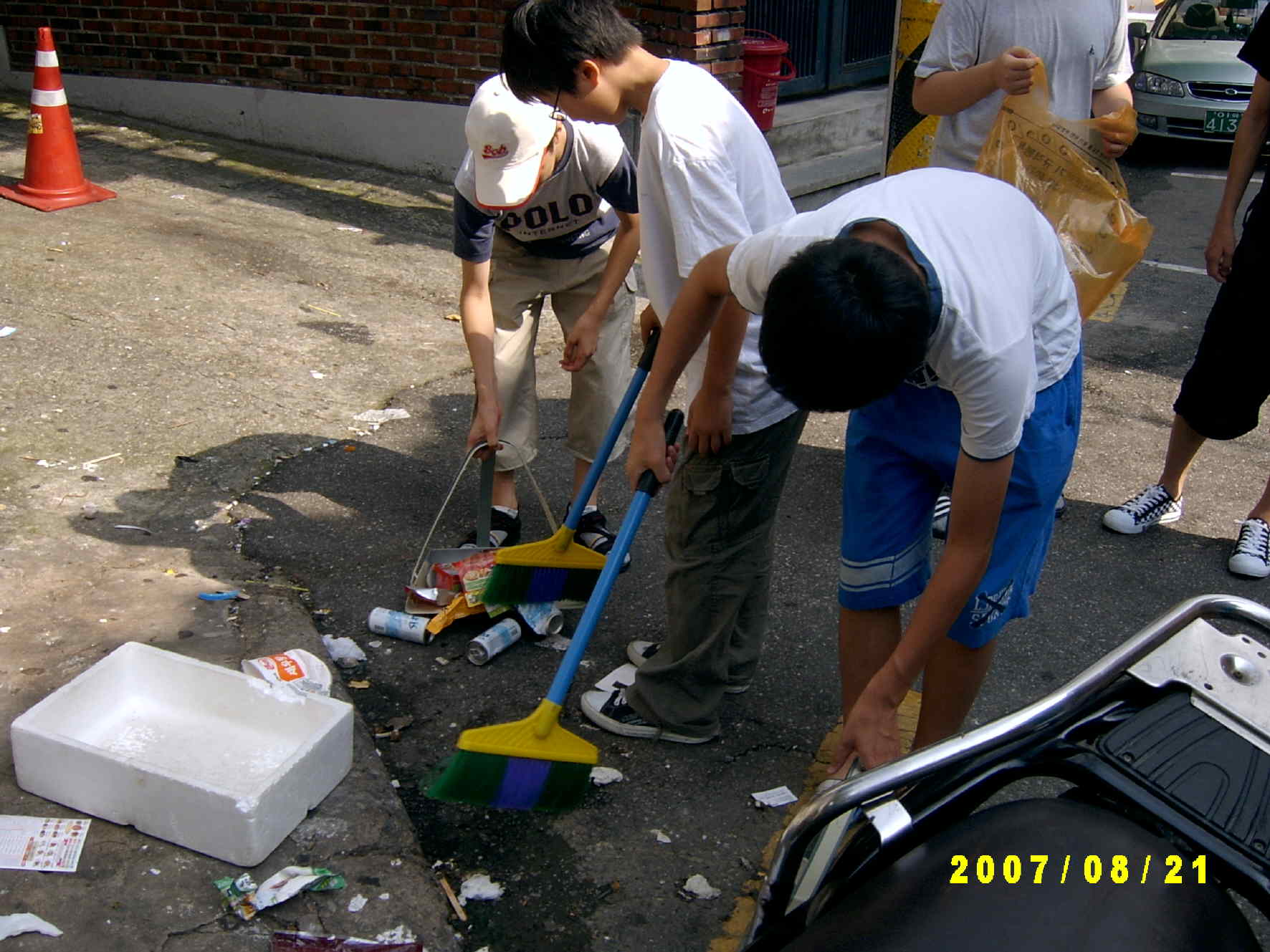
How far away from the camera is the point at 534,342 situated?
3617 millimetres

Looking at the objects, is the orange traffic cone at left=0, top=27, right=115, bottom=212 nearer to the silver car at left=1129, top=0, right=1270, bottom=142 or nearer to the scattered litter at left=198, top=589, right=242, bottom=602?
the scattered litter at left=198, top=589, right=242, bottom=602

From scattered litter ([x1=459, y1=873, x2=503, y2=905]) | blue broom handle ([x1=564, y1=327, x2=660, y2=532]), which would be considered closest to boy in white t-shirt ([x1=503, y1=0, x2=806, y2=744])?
blue broom handle ([x1=564, y1=327, x2=660, y2=532])

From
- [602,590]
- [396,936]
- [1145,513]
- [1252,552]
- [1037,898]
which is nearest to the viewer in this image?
[1037,898]

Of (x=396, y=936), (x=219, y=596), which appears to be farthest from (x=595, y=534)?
Answer: (x=396, y=936)

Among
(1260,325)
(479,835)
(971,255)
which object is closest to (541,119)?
(971,255)

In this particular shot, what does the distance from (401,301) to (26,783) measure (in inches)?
139

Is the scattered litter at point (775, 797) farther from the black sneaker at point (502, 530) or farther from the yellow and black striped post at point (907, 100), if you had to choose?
the yellow and black striped post at point (907, 100)

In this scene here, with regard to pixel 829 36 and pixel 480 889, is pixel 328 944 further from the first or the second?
pixel 829 36

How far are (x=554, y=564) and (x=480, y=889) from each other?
998mm

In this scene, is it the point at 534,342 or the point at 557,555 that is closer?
the point at 557,555

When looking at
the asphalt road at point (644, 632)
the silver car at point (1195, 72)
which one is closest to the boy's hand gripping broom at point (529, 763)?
the asphalt road at point (644, 632)

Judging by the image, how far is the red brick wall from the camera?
22.3 feet

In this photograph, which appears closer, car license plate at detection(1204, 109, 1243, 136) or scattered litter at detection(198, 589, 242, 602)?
scattered litter at detection(198, 589, 242, 602)

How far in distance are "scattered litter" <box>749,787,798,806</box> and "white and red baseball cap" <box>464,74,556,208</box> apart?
5.13ft
